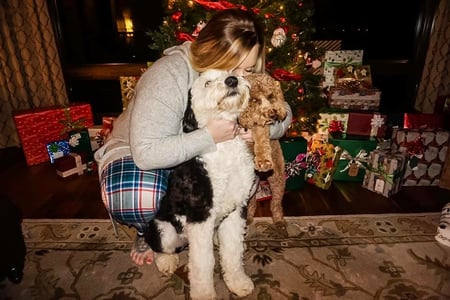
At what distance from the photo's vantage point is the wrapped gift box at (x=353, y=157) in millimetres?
2842

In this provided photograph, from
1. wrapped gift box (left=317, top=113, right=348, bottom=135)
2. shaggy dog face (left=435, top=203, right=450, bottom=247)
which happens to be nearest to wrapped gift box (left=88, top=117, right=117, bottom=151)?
wrapped gift box (left=317, top=113, right=348, bottom=135)

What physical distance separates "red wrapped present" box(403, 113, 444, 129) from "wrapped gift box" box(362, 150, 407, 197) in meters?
0.45

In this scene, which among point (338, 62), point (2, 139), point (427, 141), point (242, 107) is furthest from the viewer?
point (2, 139)

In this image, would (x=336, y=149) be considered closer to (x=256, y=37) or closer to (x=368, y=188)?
(x=368, y=188)

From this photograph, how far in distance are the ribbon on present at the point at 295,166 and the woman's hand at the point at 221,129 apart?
1459 millimetres

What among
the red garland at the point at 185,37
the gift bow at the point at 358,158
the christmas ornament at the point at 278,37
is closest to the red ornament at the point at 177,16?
the red garland at the point at 185,37

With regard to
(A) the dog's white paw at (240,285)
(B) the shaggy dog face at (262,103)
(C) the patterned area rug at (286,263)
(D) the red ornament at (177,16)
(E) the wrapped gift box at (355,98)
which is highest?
(D) the red ornament at (177,16)

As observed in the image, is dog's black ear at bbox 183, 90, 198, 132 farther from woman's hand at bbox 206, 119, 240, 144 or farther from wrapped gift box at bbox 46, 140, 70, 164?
wrapped gift box at bbox 46, 140, 70, 164

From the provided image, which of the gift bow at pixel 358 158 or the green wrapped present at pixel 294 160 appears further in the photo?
the gift bow at pixel 358 158

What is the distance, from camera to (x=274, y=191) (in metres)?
2.23

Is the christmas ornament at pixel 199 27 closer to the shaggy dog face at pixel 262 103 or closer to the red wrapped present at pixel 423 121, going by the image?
the shaggy dog face at pixel 262 103

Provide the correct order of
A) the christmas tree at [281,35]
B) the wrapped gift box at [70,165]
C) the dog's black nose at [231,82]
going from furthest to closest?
1. the wrapped gift box at [70,165]
2. the christmas tree at [281,35]
3. the dog's black nose at [231,82]

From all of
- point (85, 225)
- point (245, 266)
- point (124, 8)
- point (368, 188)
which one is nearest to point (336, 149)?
point (368, 188)

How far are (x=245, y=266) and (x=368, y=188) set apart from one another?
1560 mm
